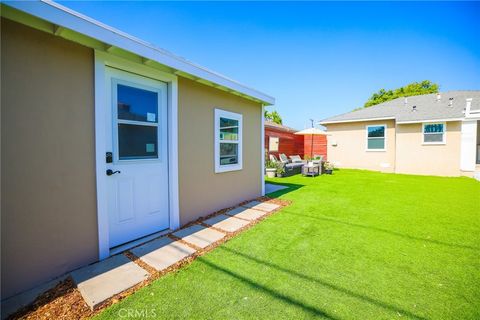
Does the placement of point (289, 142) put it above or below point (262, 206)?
above

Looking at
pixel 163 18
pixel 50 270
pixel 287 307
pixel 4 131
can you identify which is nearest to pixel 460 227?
pixel 287 307

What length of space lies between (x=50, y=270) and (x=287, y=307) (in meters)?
2.59

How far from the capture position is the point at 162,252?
9.52 ft

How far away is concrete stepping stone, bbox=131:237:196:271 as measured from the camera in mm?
2647

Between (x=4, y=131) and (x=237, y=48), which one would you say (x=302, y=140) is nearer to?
(x=237, y=48)

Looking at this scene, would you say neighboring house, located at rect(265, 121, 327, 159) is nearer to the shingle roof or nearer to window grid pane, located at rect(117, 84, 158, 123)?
the shingle roof

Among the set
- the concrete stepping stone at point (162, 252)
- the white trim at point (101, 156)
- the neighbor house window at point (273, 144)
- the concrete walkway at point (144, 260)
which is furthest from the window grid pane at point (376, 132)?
the white trim at point (101, 156)

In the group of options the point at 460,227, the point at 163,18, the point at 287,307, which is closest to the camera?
the point at 287,307

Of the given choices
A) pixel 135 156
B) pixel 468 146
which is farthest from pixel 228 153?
pixel 468 146

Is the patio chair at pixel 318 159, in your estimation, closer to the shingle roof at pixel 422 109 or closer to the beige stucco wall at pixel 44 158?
the shingle roof at pixel 422 109

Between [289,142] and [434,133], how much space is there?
827cm

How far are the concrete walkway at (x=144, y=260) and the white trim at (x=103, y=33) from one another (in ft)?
8.95

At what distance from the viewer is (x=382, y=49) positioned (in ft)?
37.7
